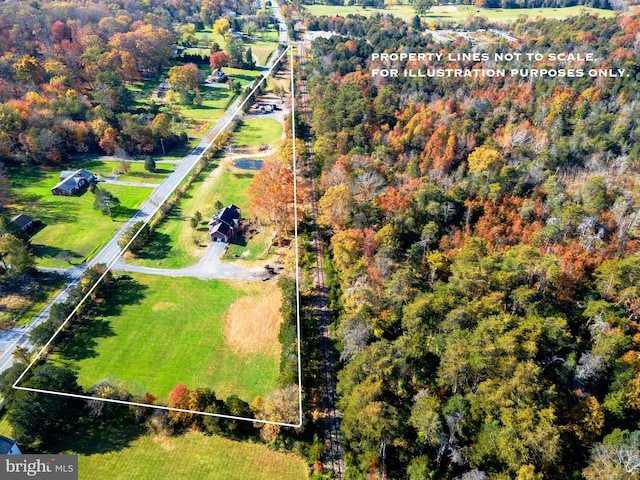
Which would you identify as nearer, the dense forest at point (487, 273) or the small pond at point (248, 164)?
the dense forest at point (487, 273)

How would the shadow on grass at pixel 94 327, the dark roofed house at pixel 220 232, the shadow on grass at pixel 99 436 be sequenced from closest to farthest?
the shadow on grass at pixel 99 436, the shadow on grass at pixel 94 327, the dark roofed house at pixel 220 232

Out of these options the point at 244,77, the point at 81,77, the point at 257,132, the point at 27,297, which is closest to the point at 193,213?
the point at 27,297

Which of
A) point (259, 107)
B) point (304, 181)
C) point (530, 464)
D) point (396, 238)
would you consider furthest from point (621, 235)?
point (259, 107)

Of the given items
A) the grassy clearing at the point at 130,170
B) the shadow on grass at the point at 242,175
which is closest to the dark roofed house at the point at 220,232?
the shadow on grass at the point at 242,175

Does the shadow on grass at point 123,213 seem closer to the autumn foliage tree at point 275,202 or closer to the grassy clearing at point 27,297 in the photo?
the grassy clearing at point 27,297

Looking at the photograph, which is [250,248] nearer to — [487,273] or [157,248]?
[157,248]
